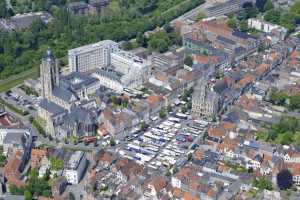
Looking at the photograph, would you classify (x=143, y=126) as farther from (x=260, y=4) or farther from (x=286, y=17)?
(x=260, y=4)

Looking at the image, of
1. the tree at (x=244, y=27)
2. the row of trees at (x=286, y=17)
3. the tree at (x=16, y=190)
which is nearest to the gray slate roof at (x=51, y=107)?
the tree at (x=16, y=190)

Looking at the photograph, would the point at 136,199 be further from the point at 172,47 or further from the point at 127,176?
the point at 172,47

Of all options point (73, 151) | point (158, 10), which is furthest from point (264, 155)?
point (158, 10)

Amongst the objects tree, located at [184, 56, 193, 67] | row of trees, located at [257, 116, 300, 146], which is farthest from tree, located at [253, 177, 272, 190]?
tree, located at [184, 56, 193, 67]

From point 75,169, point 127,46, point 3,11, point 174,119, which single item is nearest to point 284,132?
point 174,119

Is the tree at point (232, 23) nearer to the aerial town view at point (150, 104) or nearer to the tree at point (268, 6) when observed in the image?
the aerial town view at point (150, 104)

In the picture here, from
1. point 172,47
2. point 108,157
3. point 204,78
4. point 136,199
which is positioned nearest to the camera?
point 136,199
